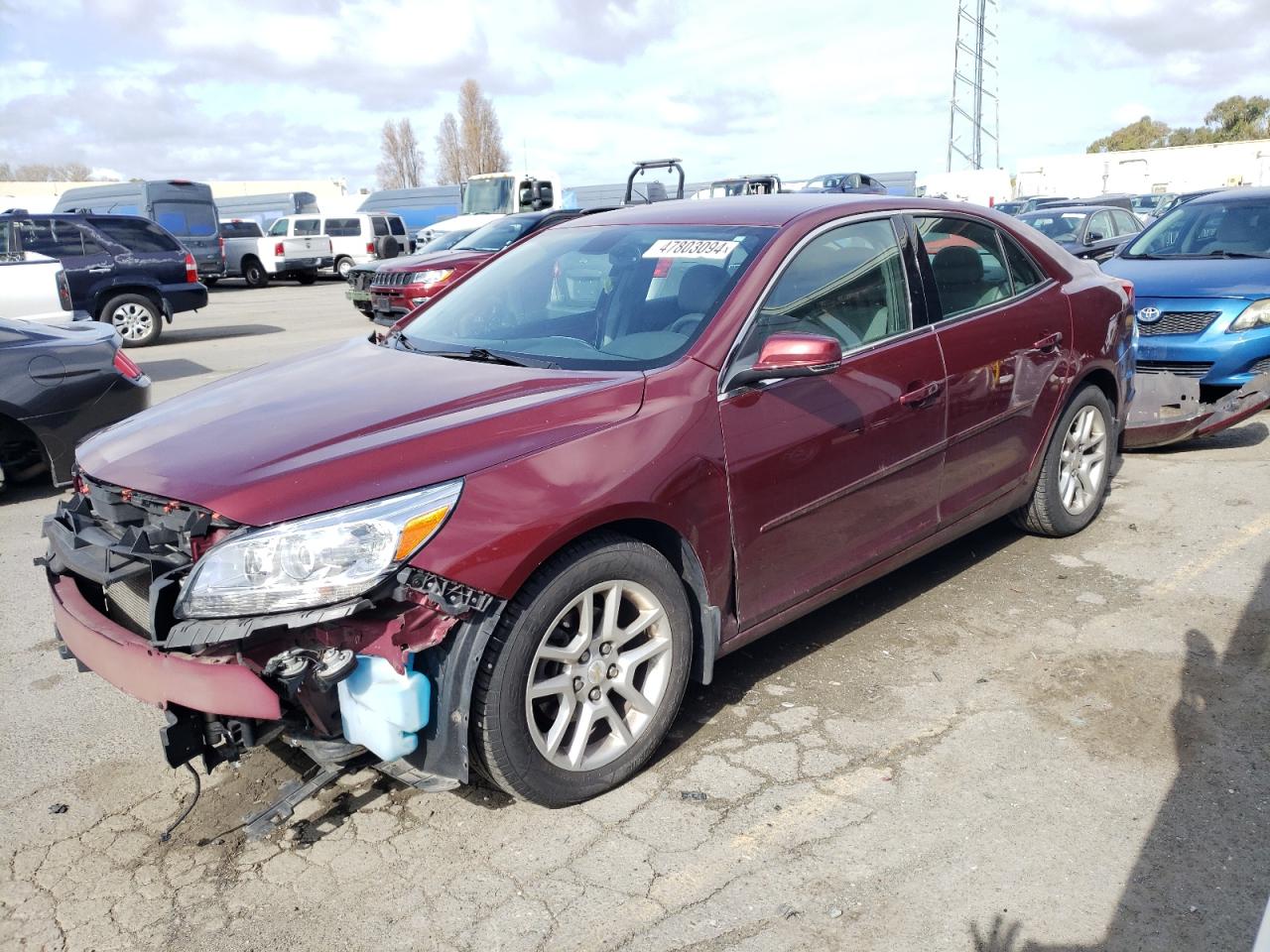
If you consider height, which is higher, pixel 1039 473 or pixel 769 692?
pixel 1039 473

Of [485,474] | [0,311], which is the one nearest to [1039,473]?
[485,474]

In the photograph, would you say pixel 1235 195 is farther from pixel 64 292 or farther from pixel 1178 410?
pixel 64 292

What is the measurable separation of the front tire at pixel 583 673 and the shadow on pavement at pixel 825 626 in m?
0.28

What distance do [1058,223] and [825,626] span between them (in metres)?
12.5

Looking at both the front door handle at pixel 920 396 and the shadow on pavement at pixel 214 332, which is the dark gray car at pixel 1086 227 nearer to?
the front door handle at pixel 920 396

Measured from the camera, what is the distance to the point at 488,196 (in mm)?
28469

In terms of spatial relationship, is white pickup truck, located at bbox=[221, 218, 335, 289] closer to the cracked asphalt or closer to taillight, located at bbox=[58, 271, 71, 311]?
taillight, located at bbox=[58, 271, 71, 311]

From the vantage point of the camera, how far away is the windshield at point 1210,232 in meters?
8.51

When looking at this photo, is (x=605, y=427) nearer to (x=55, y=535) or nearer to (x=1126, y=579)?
(x=55, y=535)

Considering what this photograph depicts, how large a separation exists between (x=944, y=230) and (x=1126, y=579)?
5.93 feet

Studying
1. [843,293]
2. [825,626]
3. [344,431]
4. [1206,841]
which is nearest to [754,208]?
[843,293]

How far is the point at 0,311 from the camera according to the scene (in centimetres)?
1072

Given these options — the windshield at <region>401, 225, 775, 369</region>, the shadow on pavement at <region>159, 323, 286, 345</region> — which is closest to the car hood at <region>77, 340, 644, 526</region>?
the windshield at <region>401, 225, 775, 369</region>

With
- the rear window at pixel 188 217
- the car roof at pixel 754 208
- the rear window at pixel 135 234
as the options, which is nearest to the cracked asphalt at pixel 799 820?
the car roof at pixel 754 208
